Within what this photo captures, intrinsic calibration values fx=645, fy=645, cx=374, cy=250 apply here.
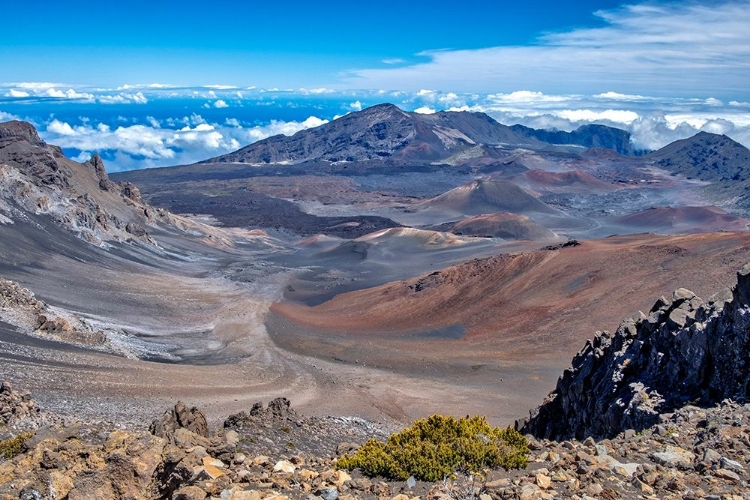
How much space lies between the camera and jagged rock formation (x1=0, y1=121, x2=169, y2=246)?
64125mm

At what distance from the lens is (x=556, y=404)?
A: 2091cm

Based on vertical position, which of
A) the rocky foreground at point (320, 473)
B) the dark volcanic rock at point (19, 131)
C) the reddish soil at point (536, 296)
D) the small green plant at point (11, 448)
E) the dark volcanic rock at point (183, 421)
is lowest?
the reddish soil at point (536, 296)

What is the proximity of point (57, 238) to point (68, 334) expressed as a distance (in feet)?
93.9

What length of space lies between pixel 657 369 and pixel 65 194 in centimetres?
6867

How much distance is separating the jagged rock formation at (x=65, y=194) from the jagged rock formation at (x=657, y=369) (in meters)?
54.5

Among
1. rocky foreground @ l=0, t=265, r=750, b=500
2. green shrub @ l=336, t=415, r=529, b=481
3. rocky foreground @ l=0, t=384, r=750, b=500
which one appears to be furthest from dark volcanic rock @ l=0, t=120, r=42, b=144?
green shrub @ l=336, t=415, r=529, b=481

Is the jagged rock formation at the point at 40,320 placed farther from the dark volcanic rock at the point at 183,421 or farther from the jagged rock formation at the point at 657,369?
the jagged rock formation at the point at 657,369

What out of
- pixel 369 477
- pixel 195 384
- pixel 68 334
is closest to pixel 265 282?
pixel 68 334

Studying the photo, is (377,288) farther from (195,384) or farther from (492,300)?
(195,384)

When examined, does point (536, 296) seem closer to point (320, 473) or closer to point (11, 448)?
point (320, 473)

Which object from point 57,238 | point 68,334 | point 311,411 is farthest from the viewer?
point 57,238

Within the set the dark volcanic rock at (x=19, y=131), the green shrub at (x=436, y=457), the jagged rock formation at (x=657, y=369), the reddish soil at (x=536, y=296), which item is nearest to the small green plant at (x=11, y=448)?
the green shrub at (x=436, y=457)

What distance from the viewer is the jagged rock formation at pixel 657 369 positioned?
14.9 meters

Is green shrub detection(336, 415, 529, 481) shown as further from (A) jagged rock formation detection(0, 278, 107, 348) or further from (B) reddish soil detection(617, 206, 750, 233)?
(B) reddish soil detection(617, 206, 750, 233)
